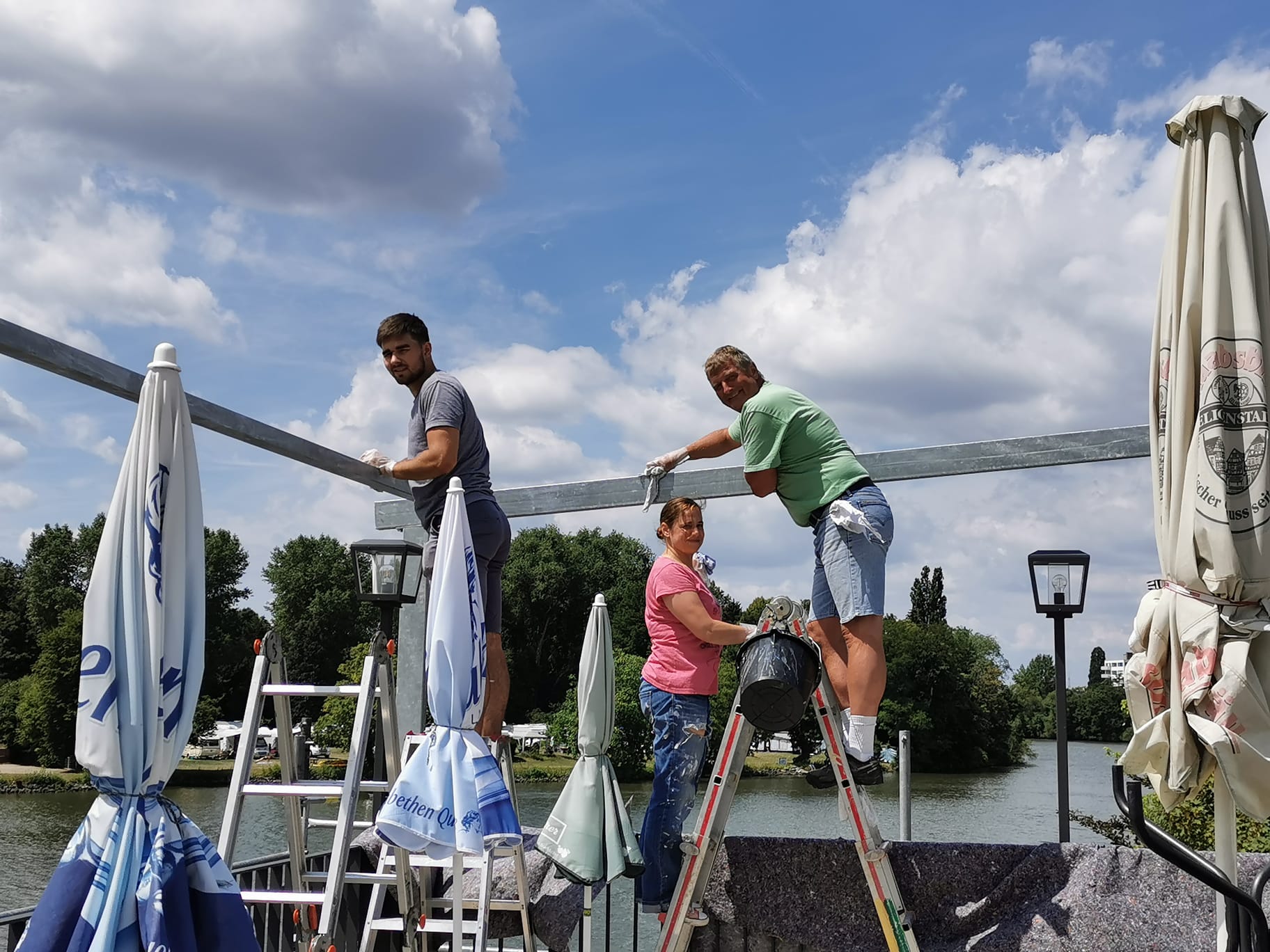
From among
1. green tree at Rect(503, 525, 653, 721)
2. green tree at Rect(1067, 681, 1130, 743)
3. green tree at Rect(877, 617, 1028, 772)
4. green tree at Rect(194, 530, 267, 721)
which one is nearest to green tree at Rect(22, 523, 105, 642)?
green tree at Rect(194, 530, 267, 721)

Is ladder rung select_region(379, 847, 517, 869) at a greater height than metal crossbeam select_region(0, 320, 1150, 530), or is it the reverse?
A: metal crossbeam select_region(0, 320, 1150, 530)

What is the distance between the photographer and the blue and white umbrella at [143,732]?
1.96 m

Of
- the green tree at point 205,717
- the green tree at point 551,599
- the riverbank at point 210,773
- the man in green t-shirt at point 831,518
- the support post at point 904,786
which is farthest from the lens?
the green tree at point 551,599

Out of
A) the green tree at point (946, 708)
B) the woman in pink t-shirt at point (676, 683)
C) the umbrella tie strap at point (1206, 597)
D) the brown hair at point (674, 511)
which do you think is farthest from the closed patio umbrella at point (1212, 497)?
the green tree at point (946, 708)

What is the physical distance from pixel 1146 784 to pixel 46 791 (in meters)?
33.0

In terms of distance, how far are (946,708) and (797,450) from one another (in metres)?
31.7

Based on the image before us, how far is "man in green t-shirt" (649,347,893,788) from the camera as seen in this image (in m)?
3.37

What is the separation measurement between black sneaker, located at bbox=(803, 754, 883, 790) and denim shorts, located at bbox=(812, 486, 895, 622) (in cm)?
44

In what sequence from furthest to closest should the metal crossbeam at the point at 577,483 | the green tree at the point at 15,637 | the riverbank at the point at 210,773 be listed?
the green tree at the point at 15,637 → the riverbank at the point at 210,773 → the metal crossbeam at the point at 577,483

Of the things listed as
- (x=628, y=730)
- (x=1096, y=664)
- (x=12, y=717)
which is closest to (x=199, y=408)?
(x=628, y=730)

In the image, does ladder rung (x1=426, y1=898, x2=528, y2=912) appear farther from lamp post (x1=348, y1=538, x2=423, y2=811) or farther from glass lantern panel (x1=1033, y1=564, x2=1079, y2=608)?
glass lantern panel (x1=1033, y1=564, x2=1079, y2=608)

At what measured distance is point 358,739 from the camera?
3240 mm

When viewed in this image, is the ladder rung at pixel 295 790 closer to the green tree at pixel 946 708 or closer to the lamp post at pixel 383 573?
the lamp post at pixel 383 573

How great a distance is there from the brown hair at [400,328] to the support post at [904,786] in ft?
7.76
